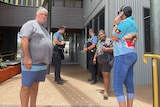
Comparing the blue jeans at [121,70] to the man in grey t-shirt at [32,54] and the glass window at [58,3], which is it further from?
the glass window at [58,3]

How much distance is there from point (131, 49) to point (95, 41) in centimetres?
287

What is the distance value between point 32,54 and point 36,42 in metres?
0.16

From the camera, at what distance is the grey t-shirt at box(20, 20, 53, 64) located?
2360 mm

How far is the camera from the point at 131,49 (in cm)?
221

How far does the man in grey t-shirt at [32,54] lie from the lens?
7.61 feet

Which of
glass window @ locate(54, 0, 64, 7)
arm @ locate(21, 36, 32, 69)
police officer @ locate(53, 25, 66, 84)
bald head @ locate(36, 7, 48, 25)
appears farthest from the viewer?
glass window @ locate(54, 0, 64, 7)

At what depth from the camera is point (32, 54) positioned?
2.39 meters

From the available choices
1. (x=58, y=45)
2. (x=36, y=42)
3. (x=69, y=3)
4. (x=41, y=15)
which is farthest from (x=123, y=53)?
(x=69, y=3)

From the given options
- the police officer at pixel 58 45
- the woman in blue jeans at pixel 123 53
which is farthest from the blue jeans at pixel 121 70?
the police officer at pixel 58 45

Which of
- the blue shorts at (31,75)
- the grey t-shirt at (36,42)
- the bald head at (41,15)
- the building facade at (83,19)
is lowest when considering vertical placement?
the blue shorts at (31,75)

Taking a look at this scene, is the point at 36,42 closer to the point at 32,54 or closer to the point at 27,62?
the point at 32,54

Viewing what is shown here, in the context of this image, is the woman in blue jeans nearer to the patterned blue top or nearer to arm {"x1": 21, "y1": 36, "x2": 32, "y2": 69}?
the patterned blue top

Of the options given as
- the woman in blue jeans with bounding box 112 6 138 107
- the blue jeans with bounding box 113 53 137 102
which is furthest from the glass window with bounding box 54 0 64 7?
the blue jeans with bounding box 113 53 137 102

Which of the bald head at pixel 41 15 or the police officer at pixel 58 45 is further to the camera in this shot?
the police officer at pixel 58 45
